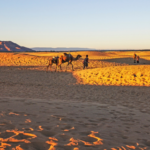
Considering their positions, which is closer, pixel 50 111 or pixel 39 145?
pixel 39 145

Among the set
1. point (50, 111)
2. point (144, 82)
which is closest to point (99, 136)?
point (50, 111)

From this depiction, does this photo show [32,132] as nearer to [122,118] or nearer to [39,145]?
[39,145]

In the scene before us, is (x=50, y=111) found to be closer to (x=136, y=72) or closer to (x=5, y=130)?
(x=5, y=130)

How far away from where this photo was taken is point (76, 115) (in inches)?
237

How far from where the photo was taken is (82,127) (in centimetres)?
498

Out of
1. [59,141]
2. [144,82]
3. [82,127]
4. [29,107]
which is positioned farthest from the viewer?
[144,82]

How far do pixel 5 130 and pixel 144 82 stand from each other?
1183 centimetres

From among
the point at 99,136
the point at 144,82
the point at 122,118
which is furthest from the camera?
the point at 144,82

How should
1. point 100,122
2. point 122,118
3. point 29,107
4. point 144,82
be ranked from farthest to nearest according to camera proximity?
1. point 144,82
2. point 29,107
3. point 122,118
4. point 100,122

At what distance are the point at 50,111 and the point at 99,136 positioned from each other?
2.19m

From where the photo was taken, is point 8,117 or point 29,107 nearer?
point 8,117

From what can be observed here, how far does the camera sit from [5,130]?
14.9 feet

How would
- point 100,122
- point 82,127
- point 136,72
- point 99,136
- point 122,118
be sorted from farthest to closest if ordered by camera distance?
point 136,72, point 122,118, point 100,122, point 82,127, point 99,136

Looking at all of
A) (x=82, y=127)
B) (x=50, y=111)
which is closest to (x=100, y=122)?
(x=82, y=127)
